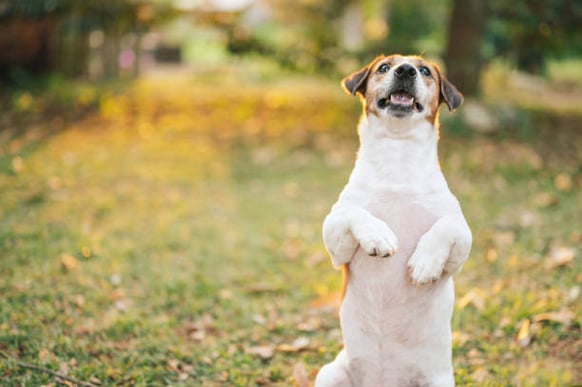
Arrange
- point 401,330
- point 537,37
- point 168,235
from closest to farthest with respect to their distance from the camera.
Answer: point 401,330 → point 168,235 → point 537,37

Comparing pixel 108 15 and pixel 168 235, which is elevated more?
pixel 108 15

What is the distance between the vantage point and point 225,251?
553 cm

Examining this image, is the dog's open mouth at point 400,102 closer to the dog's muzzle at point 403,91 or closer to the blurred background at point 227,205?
the dog's muzzle at point 403,91

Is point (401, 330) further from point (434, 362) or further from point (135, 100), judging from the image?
point (135, 100)

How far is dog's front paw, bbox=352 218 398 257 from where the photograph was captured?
2.54 m

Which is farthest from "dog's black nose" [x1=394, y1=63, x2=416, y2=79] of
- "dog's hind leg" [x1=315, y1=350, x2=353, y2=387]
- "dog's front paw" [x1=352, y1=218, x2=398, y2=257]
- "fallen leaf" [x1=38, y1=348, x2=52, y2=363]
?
"fallen leaf" [x1=38, y1=348, x2=52, y2=363]

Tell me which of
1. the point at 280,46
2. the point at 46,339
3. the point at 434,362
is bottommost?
the point at 46,339

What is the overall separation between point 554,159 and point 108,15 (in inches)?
322

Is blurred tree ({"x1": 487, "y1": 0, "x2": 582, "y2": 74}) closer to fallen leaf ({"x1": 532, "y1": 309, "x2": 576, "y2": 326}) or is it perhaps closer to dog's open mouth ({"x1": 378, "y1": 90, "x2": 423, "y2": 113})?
fallen leaf ({"x1": 532, "y1": 309, "x2": 576, "y2": 326})

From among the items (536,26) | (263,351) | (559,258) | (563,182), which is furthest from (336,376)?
(536,26)

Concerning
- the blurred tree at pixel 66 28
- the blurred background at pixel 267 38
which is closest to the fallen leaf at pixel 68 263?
the blurred background at pixel 267 38

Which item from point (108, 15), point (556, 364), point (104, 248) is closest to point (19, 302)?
point (104, 248)

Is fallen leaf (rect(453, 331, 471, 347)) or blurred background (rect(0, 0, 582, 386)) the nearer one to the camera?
blurred background (rect(0, 0, 582, 386))

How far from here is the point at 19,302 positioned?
4.14 meters
